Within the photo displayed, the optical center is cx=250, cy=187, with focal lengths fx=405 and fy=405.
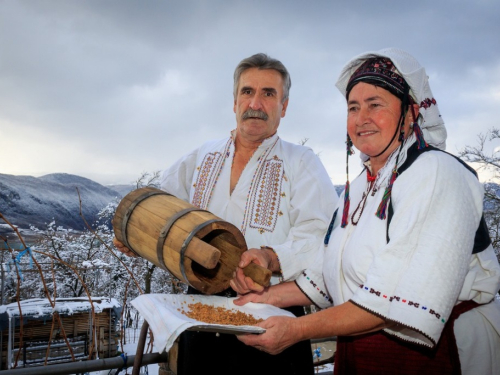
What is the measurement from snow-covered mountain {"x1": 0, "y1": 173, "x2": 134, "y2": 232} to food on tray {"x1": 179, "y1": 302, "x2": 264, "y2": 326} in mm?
30054

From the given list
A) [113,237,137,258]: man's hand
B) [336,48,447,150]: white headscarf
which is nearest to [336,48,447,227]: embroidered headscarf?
[336,48,447,150]: white headscarf

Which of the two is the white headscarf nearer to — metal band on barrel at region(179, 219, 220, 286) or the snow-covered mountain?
metal band on barrel at region(179, 219, 220, 286)

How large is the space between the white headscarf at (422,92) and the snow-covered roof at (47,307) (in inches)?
469

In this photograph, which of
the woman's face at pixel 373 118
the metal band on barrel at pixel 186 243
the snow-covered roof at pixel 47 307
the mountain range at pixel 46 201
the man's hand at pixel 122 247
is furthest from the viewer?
the mountain range at pixel 46 201

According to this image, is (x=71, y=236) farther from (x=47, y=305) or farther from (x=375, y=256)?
(x=375, y=256)

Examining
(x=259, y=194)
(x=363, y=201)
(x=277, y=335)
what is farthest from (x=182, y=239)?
(x=363, y=201)

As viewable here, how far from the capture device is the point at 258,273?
2027mm

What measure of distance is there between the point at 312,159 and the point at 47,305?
12445 millimetres

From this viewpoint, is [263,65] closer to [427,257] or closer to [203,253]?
[203,253]

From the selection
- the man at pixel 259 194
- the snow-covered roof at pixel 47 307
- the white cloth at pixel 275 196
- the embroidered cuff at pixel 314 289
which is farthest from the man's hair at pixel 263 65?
the snow-covered roof at pixel 47 307

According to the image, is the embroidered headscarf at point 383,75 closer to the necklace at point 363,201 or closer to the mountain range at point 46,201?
the necklace at point 363,201

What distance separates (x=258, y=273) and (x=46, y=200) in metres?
38.9

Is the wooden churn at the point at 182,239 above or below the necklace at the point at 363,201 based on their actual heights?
below

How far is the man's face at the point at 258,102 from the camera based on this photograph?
8.55ft
